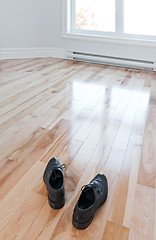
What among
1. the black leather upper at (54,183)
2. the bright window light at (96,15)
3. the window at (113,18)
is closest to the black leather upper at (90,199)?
the black leather upper at (54,183)

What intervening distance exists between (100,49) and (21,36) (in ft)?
4.41

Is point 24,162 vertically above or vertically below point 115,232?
above

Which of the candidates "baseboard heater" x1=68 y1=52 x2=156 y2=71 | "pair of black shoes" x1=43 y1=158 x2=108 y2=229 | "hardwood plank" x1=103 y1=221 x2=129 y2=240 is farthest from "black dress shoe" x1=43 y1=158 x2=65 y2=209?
"baseboard heater" x1=68 y1=52 x2=156 y2=71

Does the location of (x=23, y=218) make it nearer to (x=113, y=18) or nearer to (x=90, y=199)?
Result: (x=90, y=199)

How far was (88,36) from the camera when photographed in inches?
141

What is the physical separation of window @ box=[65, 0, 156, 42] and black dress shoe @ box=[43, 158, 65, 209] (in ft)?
9.42

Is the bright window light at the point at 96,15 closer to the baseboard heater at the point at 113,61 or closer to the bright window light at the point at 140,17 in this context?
the bright window light at the point at 140,17

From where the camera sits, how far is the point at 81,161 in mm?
1407

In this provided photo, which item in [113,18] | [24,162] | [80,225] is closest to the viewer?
[80,225]

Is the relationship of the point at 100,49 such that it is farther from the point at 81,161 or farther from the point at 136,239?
the point at 136,239

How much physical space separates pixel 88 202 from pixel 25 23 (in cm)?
345

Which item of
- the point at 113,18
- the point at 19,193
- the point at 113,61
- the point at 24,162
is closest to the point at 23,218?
the point at 19,193

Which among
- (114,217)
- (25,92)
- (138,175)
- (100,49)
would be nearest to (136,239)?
(114,217)

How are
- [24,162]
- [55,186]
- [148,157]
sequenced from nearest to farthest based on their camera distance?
[55,186] < [24,162] < [148,157]
